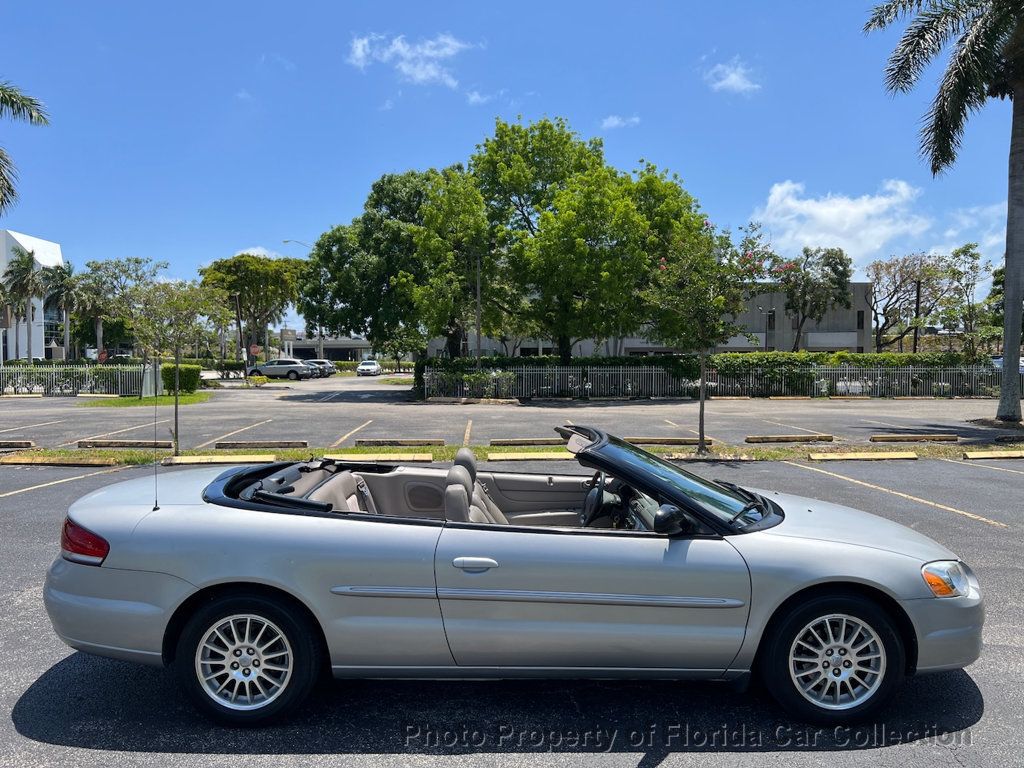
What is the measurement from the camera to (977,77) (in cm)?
1716

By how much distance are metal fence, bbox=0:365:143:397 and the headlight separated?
1373 inches

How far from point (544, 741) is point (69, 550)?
252cm

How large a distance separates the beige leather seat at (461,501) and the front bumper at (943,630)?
212cm

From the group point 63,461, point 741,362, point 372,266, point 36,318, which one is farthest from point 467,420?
point 36,318

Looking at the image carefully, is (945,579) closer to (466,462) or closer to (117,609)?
(466,462)

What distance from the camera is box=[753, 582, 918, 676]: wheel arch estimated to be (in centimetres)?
335

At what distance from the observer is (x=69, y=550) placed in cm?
352

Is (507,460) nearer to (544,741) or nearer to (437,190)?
(544,741)

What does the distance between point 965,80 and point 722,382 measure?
16778mm

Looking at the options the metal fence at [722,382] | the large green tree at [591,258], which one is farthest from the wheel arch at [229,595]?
the metal fence at [722,382]

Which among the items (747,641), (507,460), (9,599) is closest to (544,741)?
(747,641)

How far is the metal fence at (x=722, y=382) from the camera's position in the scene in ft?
98.5

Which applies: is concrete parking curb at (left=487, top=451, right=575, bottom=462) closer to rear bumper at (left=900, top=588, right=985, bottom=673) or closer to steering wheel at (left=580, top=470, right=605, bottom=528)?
steering wheel at (left=580, top=470, right=605, bottom=528)

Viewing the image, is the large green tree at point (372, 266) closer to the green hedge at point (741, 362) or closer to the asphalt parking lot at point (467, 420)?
the green hedge at point (741, 362)
